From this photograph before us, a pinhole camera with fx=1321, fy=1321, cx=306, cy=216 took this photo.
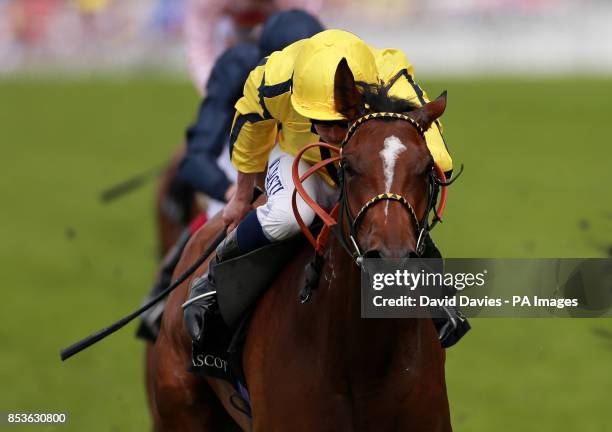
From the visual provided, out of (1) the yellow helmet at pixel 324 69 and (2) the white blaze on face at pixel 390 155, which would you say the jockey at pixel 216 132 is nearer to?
(1) the yellow helmet at pixel 324 69

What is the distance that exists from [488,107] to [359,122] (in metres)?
16.1

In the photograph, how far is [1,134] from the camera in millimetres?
20938

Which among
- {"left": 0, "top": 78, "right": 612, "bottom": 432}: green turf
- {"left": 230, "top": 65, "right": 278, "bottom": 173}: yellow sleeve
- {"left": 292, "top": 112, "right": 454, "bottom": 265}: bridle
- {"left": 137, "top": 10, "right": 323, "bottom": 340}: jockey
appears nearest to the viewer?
{"left": 292, "top": 112, "right": 454, "bottom": 265}: bridle

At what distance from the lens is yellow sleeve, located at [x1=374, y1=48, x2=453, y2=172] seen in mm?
4121

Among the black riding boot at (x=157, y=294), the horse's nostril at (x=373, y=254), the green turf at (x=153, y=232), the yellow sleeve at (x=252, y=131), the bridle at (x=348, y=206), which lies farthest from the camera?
the green turf at (x=153, y=232)

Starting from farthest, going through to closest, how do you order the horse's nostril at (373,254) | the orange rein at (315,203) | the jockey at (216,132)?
the jockey at (216,132), the orange rein at (315,203), the horse's nostril at (373,254)

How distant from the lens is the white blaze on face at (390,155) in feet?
12.2

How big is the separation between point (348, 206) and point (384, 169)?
17cm

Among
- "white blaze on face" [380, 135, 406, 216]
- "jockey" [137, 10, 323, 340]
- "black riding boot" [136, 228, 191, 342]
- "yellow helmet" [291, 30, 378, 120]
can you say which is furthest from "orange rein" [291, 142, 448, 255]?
"jockey" [137, 10, 323, 340]

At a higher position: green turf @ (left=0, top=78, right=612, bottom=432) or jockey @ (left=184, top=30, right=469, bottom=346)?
green turf @ (left=0, top=78, right=612, bottom=432)

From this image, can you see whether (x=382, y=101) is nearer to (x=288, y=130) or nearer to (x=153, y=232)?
(x=288, y=130)

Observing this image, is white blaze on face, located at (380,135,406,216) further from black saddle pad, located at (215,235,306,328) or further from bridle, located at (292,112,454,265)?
black saddle pad, located at (215,235,306,328)

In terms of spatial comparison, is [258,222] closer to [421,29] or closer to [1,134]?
[1,134]

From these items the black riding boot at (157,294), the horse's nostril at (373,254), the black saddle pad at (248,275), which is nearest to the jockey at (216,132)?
the black riding boot at (157,294)
